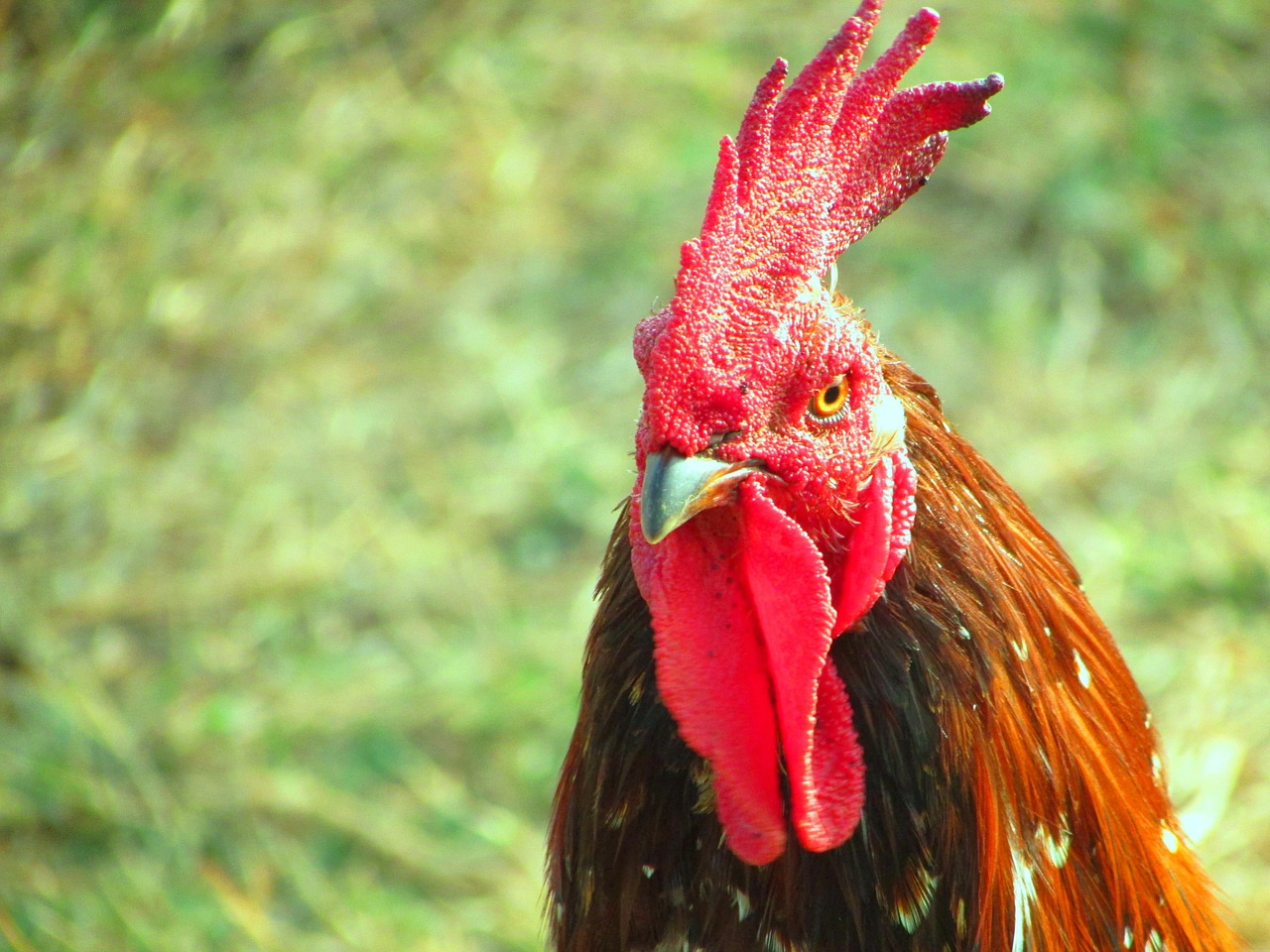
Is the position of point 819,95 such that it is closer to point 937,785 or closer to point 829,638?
point 829,638

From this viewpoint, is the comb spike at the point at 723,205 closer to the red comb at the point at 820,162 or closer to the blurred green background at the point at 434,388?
the red comb at the point at 820,162

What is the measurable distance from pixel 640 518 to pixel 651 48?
4.92 meters

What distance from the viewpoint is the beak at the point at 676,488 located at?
5.36 feet

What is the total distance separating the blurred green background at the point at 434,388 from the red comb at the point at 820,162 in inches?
97.7

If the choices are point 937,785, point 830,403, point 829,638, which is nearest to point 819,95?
point 830,403

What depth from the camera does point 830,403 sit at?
176cm

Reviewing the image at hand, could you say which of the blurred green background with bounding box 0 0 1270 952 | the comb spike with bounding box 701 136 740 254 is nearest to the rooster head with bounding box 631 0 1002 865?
the comb spike with bounding box 701 136 740 254

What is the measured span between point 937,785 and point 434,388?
11.9ft

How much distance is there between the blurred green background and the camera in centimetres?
381

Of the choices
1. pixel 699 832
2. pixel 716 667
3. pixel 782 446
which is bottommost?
pixel 699 832

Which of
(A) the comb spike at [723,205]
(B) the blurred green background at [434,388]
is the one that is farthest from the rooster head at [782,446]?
(B) the blurred green background at [434,388]

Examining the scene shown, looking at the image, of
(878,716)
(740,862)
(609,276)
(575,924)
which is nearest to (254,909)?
(575,924)

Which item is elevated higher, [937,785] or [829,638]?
[829,638]

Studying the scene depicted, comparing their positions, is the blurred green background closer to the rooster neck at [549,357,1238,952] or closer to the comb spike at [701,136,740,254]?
the rooster neck at [549,357,1238,952]
